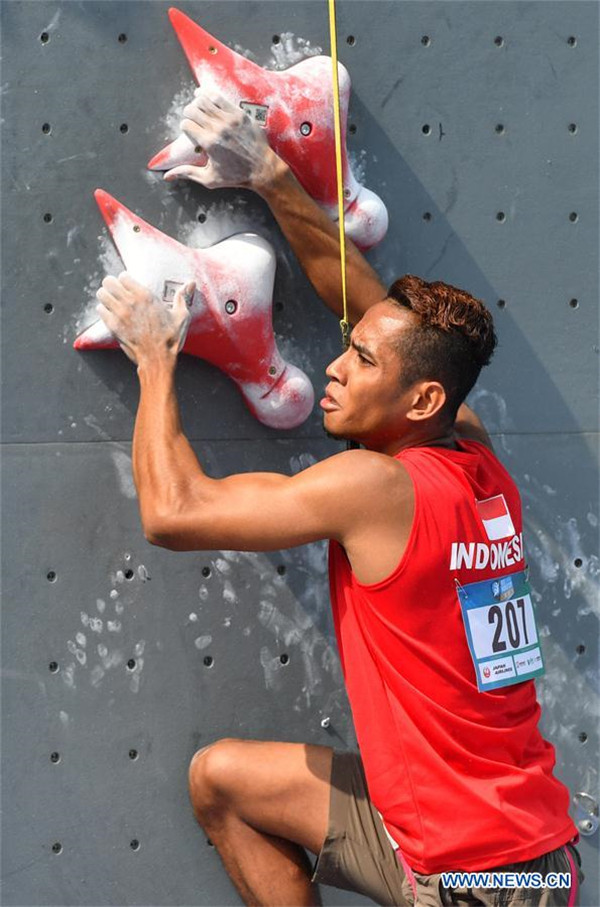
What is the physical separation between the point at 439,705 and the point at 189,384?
0.98m

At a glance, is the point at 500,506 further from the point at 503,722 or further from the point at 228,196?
the point at 228,196

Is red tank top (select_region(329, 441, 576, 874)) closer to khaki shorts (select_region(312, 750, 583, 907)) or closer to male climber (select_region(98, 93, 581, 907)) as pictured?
male climber (select_region(98, 93, 581, 907))

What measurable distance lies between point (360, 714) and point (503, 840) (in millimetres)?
375

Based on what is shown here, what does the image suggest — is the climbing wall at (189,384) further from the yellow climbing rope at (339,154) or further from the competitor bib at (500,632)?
the competitor bib at (500,632)

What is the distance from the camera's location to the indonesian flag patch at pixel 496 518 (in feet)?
8.41

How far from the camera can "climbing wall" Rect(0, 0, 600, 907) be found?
9.46 feet

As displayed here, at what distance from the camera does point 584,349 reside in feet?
10.5

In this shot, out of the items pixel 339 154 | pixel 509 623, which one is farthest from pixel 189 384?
pixel 509 623

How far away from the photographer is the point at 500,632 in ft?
8.36

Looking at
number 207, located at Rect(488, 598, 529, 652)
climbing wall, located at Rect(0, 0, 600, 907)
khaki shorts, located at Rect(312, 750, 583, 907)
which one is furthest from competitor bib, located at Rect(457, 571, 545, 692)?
climbing wall, located at Rect(0, 0, 600, 907)

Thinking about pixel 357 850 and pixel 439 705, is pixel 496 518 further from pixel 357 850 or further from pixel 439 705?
pixel 357 850

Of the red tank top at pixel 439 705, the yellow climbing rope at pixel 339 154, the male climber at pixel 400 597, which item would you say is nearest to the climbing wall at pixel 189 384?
the yellow climbing rope at pixel 339 154

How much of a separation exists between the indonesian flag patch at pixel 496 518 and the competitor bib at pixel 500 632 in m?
0.09

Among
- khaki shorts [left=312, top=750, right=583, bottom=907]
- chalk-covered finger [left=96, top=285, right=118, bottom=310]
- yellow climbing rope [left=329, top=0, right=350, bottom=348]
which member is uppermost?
yellow climbing rope [left=329, top=0, right=350, bottom=348]
